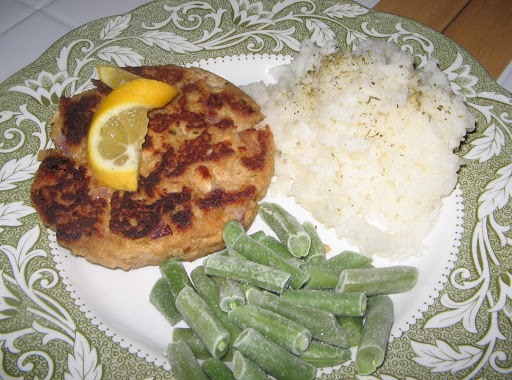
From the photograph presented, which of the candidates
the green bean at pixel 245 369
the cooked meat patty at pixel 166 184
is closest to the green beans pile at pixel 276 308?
the green bean at pixel 245 369

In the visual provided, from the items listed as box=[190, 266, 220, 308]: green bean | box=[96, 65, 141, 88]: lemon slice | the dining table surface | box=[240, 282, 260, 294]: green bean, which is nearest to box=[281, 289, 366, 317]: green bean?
box=[240, 282, 260, 294]: green bean

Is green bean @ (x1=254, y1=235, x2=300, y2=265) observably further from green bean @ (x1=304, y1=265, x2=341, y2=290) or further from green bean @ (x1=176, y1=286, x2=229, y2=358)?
green bean @ (x1=176, y1=286, x2=229, y2=358)

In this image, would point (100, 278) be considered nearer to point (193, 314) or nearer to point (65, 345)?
point (65, 345)

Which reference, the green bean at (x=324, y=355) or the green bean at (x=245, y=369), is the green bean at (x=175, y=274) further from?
the green bean at (x=324, y=355)

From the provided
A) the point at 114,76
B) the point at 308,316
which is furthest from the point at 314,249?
the point at 114,76

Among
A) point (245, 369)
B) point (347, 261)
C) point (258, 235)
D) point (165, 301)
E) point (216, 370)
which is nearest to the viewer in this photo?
point (245, 369)

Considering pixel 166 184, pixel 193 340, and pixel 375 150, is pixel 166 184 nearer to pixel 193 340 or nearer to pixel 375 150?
pixel 193 340
